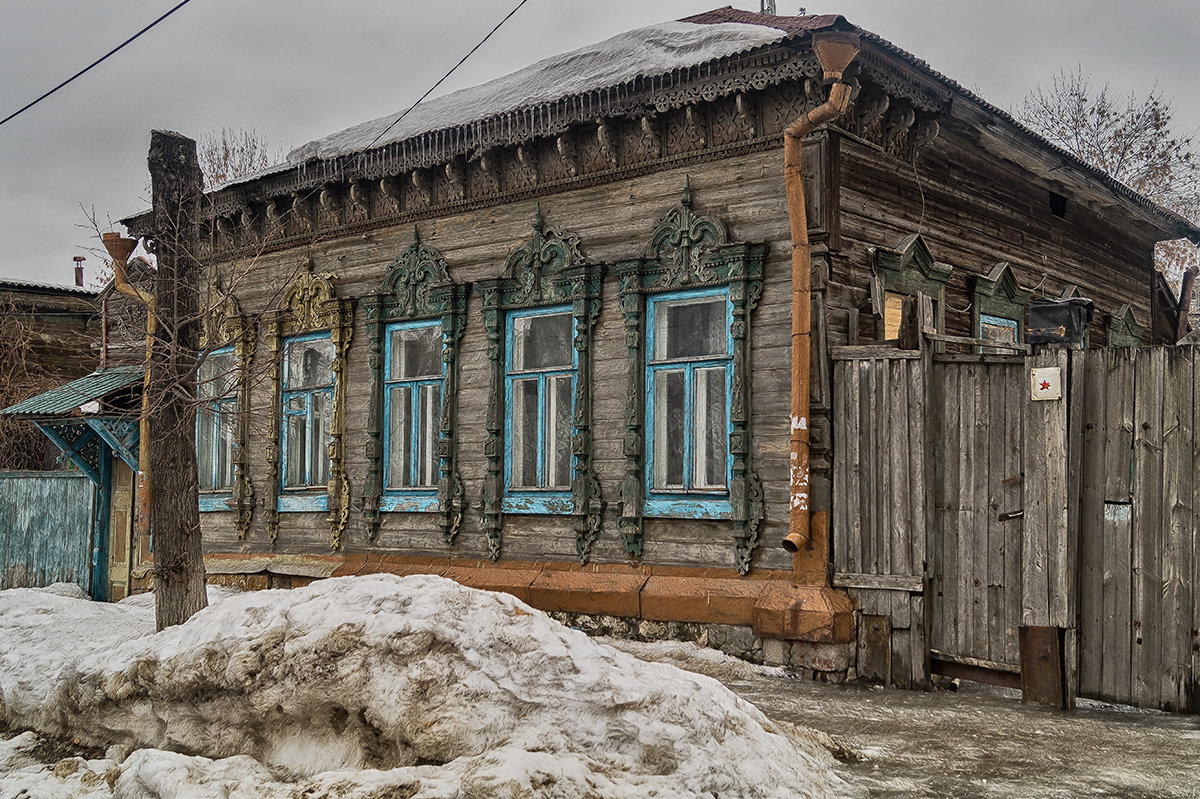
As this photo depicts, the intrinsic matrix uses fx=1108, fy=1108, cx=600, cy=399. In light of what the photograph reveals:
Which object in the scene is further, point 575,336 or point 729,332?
point 575,336

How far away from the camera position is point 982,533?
24.0 feet

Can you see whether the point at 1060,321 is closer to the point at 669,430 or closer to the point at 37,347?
the point at 669,430

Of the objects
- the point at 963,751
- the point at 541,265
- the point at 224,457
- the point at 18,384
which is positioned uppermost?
the point at 541,265

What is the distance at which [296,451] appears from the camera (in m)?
12.8

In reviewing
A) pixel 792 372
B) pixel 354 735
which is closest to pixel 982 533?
pixel 792 372

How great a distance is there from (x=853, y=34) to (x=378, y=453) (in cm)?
641

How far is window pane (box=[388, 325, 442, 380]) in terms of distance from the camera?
11.4 m

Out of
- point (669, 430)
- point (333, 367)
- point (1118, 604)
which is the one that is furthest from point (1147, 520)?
point (333, 367)

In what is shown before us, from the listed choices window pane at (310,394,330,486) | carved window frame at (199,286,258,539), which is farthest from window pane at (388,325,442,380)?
carved window frame at (199,286,258,539)

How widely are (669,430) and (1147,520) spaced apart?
3943 mm

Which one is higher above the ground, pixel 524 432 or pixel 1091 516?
pixel 524 432

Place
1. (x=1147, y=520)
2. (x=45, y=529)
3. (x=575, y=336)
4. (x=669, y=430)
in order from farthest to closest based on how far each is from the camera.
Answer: (x=45, y=529)
(x=575, y=336)
(x=669, y=430)
(x=1147, y=520)

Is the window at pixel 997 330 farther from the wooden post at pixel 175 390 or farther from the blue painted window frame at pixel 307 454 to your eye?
the wooden post at pixel 175 390

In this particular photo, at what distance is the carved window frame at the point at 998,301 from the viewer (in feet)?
34.9
